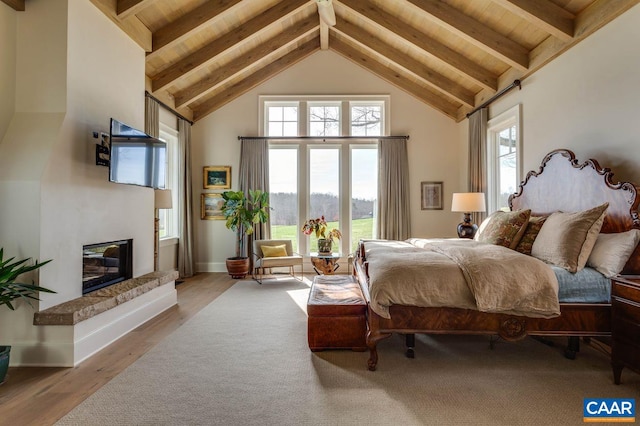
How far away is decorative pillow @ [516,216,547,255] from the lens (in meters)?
3.07

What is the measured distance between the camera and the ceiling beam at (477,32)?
418 centimetres

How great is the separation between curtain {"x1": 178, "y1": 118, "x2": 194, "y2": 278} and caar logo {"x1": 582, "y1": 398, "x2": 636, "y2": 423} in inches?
225

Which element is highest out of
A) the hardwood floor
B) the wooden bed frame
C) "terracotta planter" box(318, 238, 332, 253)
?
"terracotta planter" box(318, 238, 332, 253)

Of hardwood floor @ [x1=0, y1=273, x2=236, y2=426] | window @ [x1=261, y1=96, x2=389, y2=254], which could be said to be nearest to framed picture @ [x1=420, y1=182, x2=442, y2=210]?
window @ [x1=261, y1=96, x2=389, y2=254]

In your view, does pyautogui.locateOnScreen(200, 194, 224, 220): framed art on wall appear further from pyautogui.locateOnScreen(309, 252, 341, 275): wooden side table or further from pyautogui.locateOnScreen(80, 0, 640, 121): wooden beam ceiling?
pyautogui.locateOnScreen(309, 252, 341, 275): wooden side table

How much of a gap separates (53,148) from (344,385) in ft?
9.67

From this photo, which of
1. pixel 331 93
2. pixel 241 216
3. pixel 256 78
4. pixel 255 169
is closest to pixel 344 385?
pixel 241 216

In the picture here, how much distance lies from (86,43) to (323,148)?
4199 mm

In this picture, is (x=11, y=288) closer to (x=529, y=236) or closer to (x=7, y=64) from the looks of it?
(x=7, y=64)

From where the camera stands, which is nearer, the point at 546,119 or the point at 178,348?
the point at 178,348

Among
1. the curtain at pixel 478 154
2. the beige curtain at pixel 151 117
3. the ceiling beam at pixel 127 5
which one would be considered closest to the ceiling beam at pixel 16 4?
the ceiling beam at pixel 127 5

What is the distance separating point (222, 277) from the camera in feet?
19.9

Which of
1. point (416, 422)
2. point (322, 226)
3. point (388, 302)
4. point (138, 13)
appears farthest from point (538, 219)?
point (138, 13)

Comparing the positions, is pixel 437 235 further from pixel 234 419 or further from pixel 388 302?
pixel 234 419
